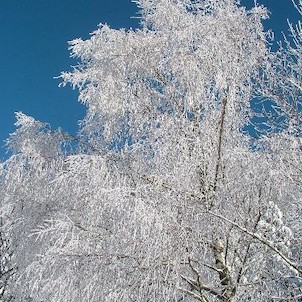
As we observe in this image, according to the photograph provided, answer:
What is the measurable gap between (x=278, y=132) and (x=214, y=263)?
6.06 ft

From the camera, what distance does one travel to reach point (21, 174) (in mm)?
6301

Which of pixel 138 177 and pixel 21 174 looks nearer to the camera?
pixel 138 177

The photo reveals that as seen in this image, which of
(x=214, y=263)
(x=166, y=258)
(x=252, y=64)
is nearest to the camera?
(x=166, y=258)

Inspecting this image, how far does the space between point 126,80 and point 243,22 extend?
1.74 m

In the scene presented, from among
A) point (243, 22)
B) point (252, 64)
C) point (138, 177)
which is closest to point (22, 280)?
point (138, 177)

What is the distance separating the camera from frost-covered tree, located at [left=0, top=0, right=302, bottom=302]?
4.74 metres

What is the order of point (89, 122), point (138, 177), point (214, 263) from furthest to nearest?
point (89, 122)
point (214, 263)
point (138, 177)

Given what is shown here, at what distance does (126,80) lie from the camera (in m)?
6.33

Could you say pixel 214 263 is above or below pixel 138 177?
below

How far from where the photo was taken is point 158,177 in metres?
4.97

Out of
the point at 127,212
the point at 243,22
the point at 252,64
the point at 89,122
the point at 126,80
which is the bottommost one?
the point at 127,212

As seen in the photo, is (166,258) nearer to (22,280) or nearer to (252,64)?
(22,280)

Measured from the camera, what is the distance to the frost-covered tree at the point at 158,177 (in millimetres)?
4738

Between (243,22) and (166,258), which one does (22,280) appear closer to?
(166,258)
